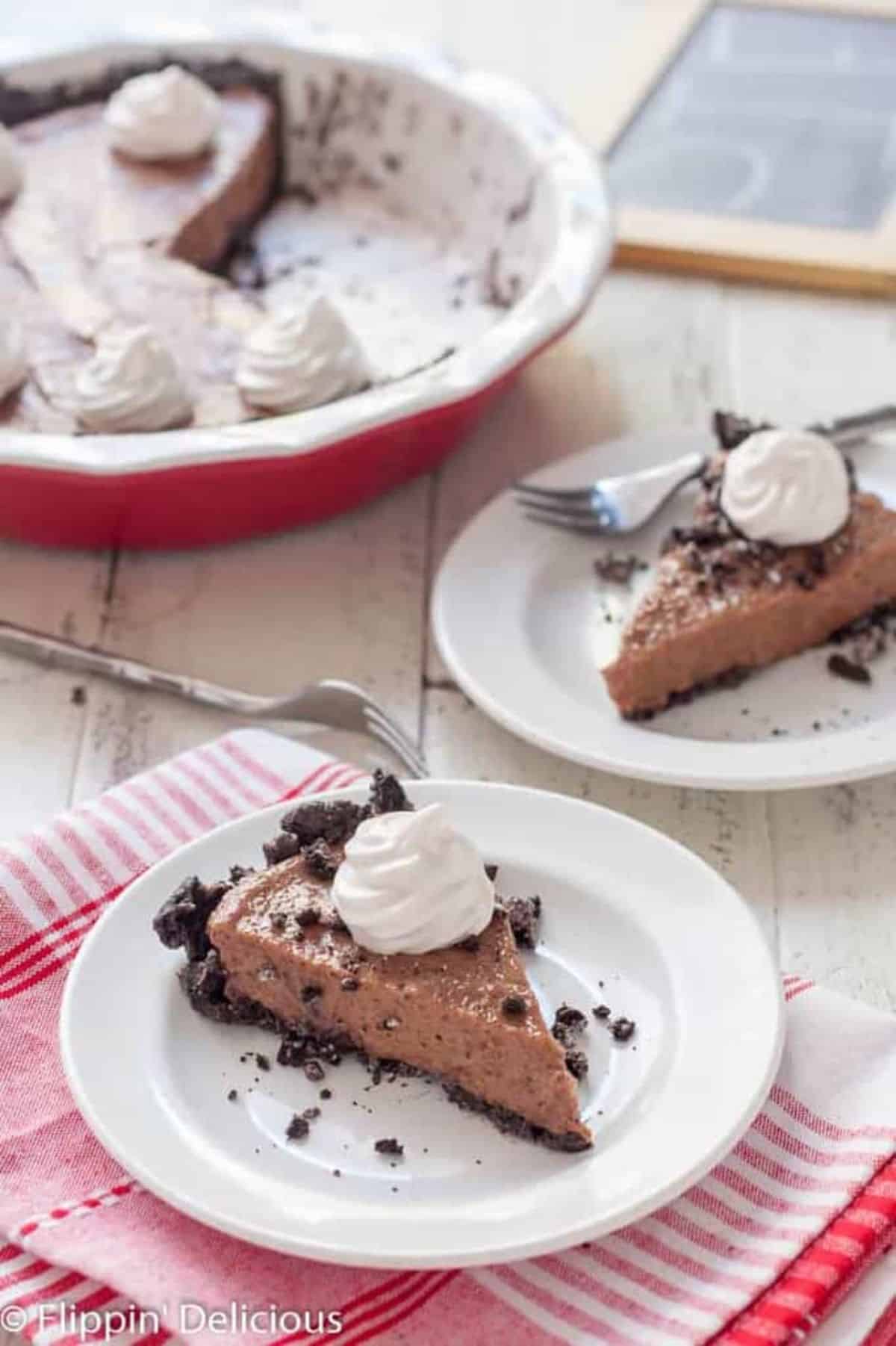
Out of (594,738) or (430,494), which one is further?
(430,494)

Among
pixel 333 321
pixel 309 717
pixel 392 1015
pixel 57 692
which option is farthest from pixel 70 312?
pixel 392 1015

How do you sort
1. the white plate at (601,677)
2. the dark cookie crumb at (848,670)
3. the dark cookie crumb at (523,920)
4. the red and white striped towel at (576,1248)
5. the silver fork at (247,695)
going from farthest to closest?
the dark cookie crumb at (848,670), the silver fork at (247,695), the white plate at (601,677), the dark cookie crumb at (523,920), the red and white striped towel at (576,1248)

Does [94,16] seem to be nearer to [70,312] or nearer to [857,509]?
[70,312]

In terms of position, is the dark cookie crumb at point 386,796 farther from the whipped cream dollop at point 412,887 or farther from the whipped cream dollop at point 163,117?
the whipped cream dollop at point 163,117

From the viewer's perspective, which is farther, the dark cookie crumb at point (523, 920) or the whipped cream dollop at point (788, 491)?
the whipped cream dollop at point (788, 491)

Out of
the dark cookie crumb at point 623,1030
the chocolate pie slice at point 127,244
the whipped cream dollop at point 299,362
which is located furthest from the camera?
the chocolate pie slice at point 127,244

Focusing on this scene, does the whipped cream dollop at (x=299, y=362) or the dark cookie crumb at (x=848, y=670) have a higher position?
the whipped cream dollop at (x=299, y=362)

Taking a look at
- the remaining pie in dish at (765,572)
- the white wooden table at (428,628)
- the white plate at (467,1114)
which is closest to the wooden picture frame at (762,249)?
the white wooden table at (428,628)
